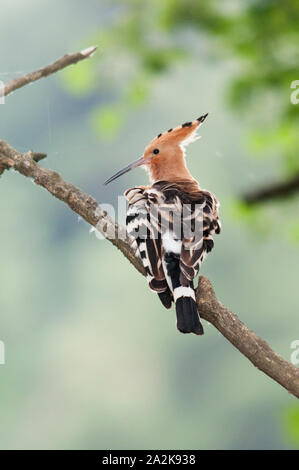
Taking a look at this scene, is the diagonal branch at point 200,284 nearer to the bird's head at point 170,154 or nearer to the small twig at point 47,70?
the small twig at point 47,70

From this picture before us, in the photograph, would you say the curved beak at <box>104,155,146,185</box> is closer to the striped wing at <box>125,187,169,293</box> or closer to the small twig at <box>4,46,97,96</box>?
the striped wing at <box>125,187,169,293</box>

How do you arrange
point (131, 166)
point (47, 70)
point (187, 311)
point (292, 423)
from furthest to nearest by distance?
point (292, 423) < point (131, 166) < point (47, 70) < point (187, 311)

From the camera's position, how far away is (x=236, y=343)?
4.83ft

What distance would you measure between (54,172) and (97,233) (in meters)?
0.25

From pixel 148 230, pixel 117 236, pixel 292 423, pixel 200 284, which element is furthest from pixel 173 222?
pixel 292 423

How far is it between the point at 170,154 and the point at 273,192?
1897 millimetres

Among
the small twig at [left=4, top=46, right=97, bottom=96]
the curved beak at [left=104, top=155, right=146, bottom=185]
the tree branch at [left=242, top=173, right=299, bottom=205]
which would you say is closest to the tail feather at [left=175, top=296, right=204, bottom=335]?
the curved beak at [left=104, top=155, right=146, bottom=185]

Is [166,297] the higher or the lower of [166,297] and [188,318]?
the higher

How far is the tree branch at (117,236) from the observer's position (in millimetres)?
1448

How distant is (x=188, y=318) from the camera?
5.39 ft

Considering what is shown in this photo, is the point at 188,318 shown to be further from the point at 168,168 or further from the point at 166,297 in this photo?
the point at 168,168

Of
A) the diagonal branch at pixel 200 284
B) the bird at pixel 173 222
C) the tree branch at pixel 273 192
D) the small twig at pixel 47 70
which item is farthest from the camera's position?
the small twig at pixel 47 70

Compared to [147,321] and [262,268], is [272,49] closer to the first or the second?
[262,268]

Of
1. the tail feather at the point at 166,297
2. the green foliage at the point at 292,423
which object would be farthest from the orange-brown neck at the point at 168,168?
the green foliage at the point at 292,423
